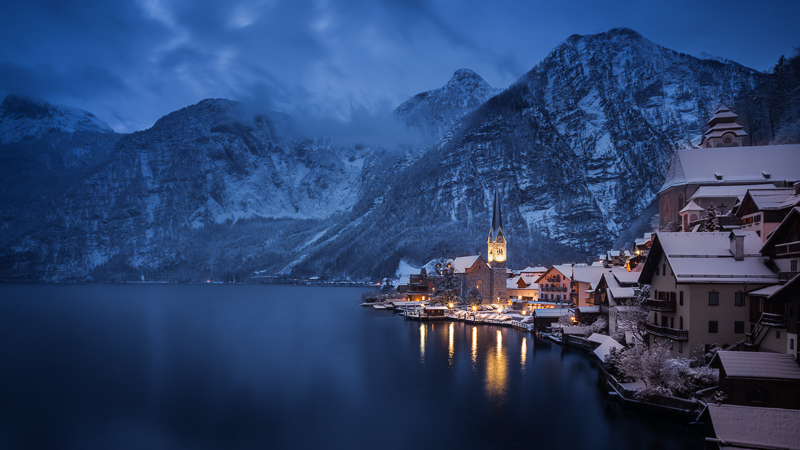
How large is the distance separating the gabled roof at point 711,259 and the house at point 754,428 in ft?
43.6

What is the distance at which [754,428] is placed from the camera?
18.4 metres

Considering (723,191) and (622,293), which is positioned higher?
(723,191)

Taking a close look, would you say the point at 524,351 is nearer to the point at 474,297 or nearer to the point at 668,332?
the point at 668,332

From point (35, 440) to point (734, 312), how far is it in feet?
138

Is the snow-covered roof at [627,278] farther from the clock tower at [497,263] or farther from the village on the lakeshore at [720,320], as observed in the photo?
the clock tower at [497,263]

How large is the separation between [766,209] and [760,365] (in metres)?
15.3

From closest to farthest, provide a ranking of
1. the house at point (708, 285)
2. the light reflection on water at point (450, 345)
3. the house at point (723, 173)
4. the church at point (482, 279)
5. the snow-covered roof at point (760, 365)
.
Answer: the snow-covered roof at point (760, 365)
the house at point (708, 285)
the light reflection on water at point (450, 345)
the house at point (723, 173)
the church at point (482, 279)

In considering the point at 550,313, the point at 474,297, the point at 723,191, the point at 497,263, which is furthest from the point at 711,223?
the point at 497,263

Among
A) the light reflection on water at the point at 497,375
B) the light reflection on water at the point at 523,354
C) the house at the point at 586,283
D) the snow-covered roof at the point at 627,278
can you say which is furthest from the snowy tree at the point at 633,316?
the house at the point at 586,283

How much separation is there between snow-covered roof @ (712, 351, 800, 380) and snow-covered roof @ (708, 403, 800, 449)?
17.8ft

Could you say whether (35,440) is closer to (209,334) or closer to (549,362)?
(549,362)

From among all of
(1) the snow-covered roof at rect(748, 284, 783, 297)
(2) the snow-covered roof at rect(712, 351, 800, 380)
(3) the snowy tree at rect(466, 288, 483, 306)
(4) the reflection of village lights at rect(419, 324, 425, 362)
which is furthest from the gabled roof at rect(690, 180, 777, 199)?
(3) the snowy tree at rect(466, 288, 483, 306)

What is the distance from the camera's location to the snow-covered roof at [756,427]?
1775 cm

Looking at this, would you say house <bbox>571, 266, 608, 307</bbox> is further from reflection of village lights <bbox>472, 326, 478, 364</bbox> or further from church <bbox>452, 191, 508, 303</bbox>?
church <bbox>452, 191, 508, 303</bbox>
